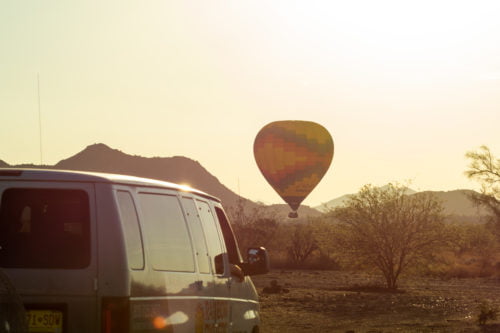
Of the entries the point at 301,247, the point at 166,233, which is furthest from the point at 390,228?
the point at 166,233

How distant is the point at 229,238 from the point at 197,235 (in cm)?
197

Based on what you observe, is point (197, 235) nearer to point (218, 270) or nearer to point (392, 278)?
point (218, 270)

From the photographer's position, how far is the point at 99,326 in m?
7.01

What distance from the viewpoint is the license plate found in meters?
7.01

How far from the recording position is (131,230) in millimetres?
7480

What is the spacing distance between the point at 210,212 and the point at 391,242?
37.6 meters

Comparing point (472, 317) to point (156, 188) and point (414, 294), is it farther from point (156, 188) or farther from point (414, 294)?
point (156, 188)

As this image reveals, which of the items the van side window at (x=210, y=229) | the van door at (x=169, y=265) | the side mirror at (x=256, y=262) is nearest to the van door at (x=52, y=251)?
the van door at (x=169, y=265)

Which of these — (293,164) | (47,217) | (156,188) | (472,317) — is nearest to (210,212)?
(156,188)

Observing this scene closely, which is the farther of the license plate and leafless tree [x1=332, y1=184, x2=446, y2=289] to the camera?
leafless tree [x1=332, y1=184, x2=446, y2=289]

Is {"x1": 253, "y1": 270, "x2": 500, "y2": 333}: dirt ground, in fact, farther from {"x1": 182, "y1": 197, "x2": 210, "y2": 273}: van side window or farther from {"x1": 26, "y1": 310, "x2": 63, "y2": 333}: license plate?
{"x1": 26, "y1": 310, "x2": 63, "y2": 333}: license plate

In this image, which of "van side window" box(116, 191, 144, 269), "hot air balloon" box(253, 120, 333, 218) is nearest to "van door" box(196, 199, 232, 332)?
"van side window" box(116, 191, 144, 269)

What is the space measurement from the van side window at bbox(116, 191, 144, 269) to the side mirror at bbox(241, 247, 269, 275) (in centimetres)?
305

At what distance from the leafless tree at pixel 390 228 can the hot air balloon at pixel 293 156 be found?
11149 millimetres
